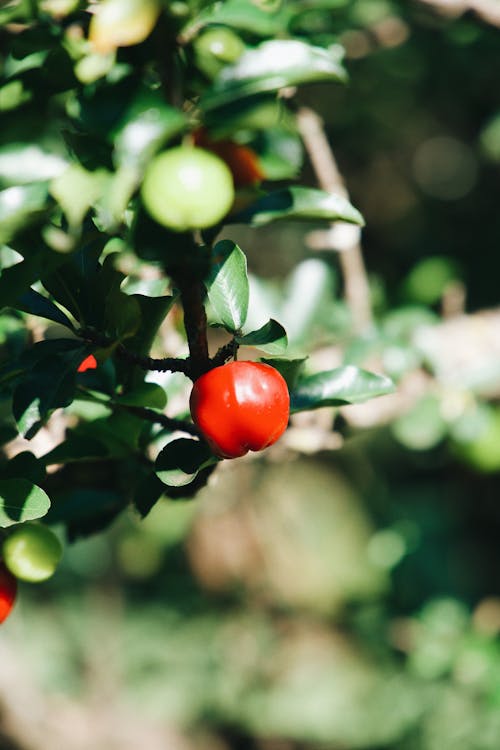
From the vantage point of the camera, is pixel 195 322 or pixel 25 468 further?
pixel 25 468

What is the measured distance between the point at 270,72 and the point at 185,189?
92mm

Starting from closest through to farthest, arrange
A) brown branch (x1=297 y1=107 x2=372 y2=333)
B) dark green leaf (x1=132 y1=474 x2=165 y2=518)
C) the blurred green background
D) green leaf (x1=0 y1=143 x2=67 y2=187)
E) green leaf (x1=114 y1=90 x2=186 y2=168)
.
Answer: green leaf (x1=114 y1=90 x2=186 y2=168), dark green leaf (x1=132 y1=474 x2=165 y2=518), green leaf (x1=0 y1=143 x2=67 y2=187), brown branch (x1=297 y1=107 x2=372 y2=333), the blurred green background

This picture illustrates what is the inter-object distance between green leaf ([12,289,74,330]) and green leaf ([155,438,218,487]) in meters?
0.13

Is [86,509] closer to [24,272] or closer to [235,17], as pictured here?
[24,272]

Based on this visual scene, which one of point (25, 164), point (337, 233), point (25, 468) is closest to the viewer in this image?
point (25, 468)

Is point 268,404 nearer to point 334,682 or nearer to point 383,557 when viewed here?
point 383,557

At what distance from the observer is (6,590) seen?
2.18ft

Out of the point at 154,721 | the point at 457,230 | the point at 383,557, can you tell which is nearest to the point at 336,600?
the point at 154,721

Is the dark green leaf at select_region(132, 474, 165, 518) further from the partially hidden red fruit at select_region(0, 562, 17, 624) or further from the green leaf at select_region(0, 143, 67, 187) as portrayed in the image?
the green leaf at select_region(0, 143, 67, 187)

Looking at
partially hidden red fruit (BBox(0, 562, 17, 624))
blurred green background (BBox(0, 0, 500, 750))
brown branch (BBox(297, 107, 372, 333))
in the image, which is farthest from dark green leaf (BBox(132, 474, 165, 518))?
brown branch (BBox(297, 107, 372, 333))

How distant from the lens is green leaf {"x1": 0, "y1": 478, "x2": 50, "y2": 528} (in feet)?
1.88

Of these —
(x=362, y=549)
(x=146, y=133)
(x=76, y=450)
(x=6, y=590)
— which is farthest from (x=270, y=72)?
(x=362, y=549)

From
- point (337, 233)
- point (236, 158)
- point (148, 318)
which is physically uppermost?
point (236, 158)

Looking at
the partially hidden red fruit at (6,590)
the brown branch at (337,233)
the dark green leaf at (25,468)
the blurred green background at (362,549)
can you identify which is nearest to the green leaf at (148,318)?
the dark green leaf at (25,468)
